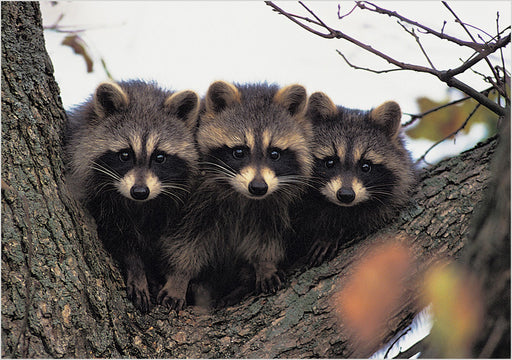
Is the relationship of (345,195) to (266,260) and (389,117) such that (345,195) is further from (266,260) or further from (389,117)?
(389,117)

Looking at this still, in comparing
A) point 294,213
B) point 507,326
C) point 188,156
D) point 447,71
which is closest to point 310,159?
point 294,213

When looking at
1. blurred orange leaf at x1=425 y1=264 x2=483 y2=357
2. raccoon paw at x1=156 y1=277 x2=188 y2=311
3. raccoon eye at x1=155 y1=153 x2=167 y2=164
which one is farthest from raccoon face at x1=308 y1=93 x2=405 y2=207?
blurred orange leaf at x1=425 y1=264 x2=483 y2=357

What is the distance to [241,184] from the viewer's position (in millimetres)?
3156

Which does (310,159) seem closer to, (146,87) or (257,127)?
(257,127)

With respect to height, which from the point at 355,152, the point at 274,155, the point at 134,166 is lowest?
the point at 134,166

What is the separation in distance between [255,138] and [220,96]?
40 centimetres

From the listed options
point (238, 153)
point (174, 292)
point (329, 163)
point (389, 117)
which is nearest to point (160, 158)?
point (238, 153)

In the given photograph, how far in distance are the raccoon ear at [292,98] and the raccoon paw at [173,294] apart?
1295mm

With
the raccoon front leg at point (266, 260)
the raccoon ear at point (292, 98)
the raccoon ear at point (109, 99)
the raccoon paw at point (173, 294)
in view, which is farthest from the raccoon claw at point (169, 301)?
the raccoon ear at point (292, 98)

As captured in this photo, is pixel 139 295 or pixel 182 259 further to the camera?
pixel 182 259

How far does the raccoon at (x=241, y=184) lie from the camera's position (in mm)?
3311

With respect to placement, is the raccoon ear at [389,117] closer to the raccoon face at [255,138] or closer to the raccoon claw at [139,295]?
the raccoon face at [255,138]

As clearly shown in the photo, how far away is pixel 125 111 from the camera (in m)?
3.31

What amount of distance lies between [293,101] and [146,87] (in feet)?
3.16
